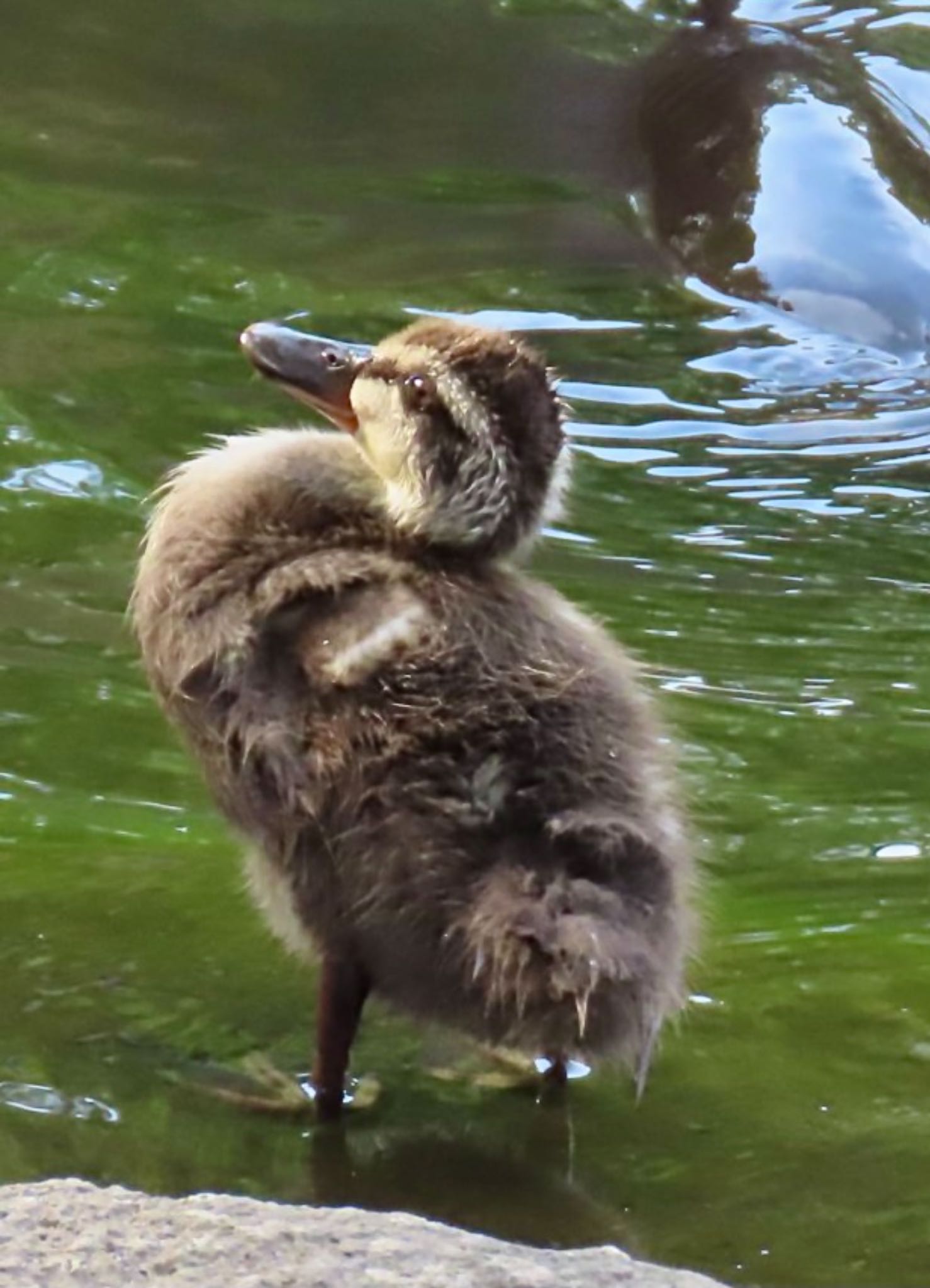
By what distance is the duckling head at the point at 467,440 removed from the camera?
251cm

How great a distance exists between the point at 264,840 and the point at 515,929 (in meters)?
0.31

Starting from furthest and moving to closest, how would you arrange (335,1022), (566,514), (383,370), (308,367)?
(566,514) < (308,367) < (383,370) < (335,1022)

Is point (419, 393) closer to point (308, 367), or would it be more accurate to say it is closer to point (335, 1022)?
point (308, 367)

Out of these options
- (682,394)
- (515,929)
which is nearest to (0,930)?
(515,929)

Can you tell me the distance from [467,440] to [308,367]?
0.96 ft

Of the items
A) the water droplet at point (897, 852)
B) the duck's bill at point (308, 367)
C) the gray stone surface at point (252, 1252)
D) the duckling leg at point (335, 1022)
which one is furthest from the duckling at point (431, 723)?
the water droplet at point (897, 852)

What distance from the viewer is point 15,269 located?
5199mm

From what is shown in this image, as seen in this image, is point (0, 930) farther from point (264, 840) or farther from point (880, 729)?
point (880, 729)

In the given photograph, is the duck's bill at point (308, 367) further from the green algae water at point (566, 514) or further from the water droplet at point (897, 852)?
the water droplet at point (897, 852)

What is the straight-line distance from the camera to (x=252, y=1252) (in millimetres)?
1868

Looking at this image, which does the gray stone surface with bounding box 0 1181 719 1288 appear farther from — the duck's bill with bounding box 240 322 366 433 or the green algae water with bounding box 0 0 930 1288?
the duck's bill with bounding box 240 322 366 433

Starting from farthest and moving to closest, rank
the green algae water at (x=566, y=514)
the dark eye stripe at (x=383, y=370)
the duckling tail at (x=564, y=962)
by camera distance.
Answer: the dark eye stripe at (x=383, y=370) → the green algae water at (x=566, y=514) → the duckling tail at (x=564, y=962)

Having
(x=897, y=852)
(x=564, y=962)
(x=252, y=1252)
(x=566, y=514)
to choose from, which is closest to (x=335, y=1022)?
(x=564, y=962)

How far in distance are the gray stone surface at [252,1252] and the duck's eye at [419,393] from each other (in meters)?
0.89
